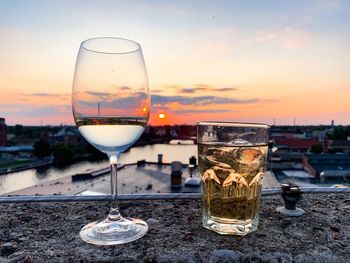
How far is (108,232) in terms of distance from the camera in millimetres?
700

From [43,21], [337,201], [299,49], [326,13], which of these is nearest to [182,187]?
[299,49]

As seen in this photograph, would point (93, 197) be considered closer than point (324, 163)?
Yes

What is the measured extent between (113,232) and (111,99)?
0.32 meters

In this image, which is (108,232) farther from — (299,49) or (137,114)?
(299,49)

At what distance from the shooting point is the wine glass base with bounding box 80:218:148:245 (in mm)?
667

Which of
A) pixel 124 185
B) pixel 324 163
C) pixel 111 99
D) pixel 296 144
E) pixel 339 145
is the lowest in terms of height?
pixel 124 185

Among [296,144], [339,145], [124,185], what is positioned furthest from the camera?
[339,145]

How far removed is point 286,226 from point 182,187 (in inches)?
444

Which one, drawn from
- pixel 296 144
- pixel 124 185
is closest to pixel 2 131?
pixel 124 185

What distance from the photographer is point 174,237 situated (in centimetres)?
71

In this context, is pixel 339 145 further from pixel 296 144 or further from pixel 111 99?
pixel 111 99

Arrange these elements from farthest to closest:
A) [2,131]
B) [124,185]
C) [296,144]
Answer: [2,131], [296,144], [124,185]

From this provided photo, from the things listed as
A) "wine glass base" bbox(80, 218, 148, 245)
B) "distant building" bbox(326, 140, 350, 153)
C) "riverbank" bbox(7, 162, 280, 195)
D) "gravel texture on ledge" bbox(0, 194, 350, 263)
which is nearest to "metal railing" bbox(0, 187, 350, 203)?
"gravel texture on ledge" bbox(0, 194, 350, 263)

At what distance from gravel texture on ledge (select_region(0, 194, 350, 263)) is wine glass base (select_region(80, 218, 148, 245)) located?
0.02m
